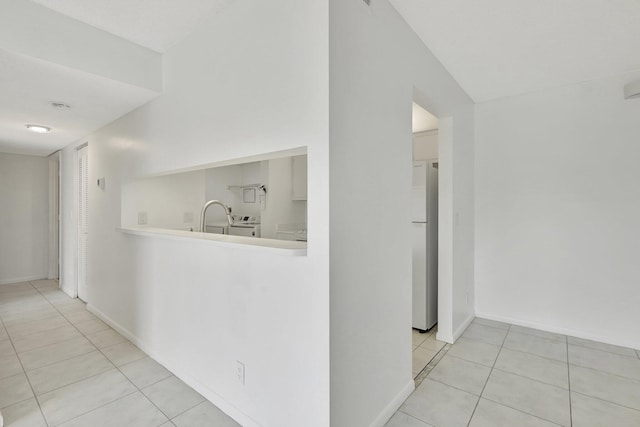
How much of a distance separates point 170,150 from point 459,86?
2.73 meters

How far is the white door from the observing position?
12.7 ft

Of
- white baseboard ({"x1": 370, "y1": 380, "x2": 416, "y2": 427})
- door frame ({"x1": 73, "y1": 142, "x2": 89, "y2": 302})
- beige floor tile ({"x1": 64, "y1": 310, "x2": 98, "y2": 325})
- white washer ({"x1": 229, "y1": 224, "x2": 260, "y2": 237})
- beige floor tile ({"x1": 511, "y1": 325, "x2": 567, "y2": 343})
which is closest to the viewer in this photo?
white baseboard ({"x1": 370, "y1": 380, "x2": 416, "y2": 427})

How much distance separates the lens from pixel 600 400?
6.64 feet

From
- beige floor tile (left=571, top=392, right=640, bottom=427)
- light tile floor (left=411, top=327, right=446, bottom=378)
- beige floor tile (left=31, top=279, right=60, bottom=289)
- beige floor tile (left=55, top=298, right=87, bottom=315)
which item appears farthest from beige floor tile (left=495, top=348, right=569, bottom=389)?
beige floor tile (left=31, top=279, right=60, bottom=289)

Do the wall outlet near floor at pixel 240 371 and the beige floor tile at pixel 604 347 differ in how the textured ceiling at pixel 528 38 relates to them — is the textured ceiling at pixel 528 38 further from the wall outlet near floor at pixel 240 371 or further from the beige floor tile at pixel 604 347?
the beige floor tile at pixel 604 347

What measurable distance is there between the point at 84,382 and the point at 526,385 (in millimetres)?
3202

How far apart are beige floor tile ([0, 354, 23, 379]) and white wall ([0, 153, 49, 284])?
11.5 ft

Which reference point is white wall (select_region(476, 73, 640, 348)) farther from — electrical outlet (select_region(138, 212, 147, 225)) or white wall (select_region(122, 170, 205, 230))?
electrical outlet (select_region(138, 212, 147, 225))

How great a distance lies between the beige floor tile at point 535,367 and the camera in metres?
2.27

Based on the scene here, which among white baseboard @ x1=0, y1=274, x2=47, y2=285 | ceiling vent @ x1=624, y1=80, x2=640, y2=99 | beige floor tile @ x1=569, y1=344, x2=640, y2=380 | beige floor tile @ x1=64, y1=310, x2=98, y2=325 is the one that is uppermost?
ceiling vent @ x1=624, y1=80, x2=640, y2=99

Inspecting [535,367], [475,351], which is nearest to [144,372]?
[475,351]

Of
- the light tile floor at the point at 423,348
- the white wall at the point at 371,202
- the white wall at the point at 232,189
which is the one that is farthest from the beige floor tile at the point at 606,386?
the white wall at the point at 232,189

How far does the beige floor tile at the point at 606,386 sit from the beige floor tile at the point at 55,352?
13.0 ft

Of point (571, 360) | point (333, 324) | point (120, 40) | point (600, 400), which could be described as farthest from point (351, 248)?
point (571, 360)
